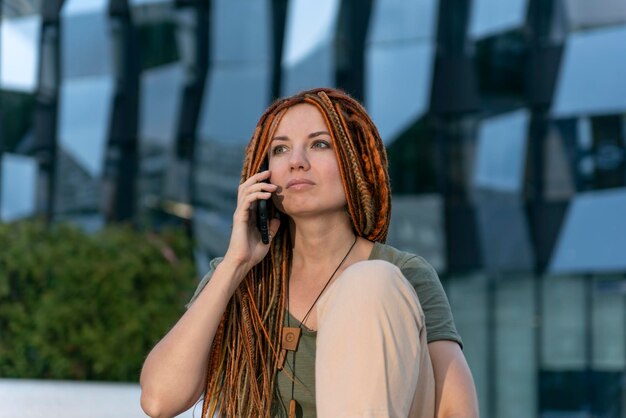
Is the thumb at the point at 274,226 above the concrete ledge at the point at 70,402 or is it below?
above

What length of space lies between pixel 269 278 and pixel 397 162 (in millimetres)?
7060

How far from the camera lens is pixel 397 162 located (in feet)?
32.0

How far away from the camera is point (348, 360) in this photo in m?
2.17

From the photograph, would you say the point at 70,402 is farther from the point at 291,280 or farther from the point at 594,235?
the point at 594,235

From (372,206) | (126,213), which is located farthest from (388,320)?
(126,213)

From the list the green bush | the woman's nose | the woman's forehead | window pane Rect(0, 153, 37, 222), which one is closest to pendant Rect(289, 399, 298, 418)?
the woman's nose

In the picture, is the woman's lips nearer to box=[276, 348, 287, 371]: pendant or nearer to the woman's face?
the woman's face

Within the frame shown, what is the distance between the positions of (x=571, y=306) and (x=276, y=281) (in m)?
7.27

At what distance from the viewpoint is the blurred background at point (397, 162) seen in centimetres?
907

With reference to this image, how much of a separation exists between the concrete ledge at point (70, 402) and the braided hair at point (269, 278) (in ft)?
5.31

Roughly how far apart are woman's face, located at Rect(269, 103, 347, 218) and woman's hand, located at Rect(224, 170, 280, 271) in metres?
0.04

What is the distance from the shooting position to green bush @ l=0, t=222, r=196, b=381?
864 cm

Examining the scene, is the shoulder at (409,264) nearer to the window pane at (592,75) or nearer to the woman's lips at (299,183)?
the woman's lips at (299,183)

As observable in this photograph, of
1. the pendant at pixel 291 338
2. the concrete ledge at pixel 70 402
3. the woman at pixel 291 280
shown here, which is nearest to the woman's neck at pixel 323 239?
the woman at pixel 291 280
